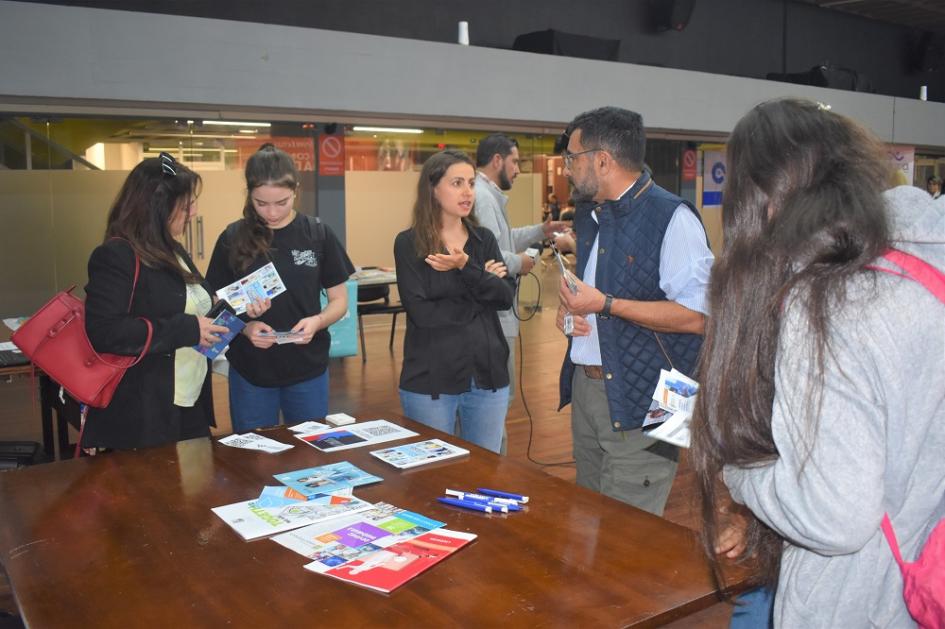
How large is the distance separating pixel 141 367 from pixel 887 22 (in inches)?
510

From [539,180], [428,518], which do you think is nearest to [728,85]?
[539,180]

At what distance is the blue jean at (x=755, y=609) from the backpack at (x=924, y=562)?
1.29 ft

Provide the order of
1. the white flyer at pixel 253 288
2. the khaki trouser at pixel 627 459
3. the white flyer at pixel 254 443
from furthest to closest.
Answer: the white flyer at pixel 253 288
the khaki trouser at pixel 627 459
the white flyer at pixel 254 443

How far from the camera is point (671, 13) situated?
904 cm

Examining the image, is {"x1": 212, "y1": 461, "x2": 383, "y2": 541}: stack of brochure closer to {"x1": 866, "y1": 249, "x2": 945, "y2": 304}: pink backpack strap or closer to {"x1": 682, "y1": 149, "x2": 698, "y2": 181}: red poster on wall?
{"x1": 866, "y1": 249, "x2": 945, "y2": 304}: pink backpack strap

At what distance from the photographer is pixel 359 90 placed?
588 cm

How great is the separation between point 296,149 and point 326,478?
556 centimetres

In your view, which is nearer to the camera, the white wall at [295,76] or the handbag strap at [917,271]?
the handbag strap at [917,271]

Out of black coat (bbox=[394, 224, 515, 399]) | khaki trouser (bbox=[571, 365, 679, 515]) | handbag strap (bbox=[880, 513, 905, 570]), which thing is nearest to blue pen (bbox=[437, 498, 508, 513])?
khaki trouser (bbox=[571, 365, 679, 515])

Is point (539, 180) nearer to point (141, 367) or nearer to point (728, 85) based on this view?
point (728, 85)

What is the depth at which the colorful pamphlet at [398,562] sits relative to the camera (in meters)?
1.47

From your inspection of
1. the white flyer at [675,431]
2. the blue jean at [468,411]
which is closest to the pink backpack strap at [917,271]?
the white flyer at [675,431]

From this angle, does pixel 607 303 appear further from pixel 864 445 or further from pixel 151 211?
pixel 151 211

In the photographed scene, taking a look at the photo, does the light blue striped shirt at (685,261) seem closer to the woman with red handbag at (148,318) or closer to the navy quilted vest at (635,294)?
the navy quilted vest at (635,294)
